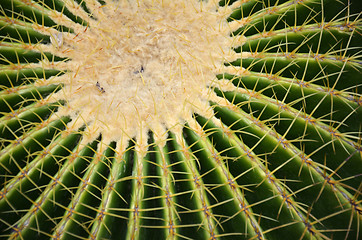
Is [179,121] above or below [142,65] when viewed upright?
below

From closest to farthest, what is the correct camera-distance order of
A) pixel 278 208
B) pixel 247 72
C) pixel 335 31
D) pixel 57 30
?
pixel 278 208, pixel 335 31, pixel 247 72, pixel 57 30

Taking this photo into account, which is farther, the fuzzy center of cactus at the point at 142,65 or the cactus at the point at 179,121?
the fuzzy center of cactus at the point at 142,65

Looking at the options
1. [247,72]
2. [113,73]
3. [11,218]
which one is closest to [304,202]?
[247,72]

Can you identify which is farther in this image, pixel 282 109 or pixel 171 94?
pixel 171 94

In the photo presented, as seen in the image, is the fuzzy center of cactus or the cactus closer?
the cactus

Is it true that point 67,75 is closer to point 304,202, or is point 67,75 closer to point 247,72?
point 247,72
